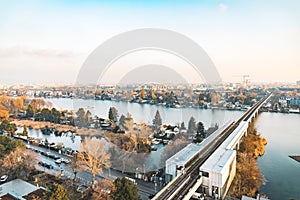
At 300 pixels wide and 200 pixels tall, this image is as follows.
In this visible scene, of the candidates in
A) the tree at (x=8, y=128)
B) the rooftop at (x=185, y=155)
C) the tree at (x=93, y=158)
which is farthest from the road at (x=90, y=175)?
the tree at (x=8, y=128)

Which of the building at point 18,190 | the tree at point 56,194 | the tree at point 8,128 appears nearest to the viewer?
the tree at point 56,194

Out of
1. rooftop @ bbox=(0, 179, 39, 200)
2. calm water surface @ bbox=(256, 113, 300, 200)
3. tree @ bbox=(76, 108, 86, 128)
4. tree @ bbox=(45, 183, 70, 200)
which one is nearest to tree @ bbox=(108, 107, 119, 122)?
tree @ bbox=(76, 108, 86, 128)

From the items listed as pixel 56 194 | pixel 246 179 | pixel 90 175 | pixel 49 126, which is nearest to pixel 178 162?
pixel 246 179

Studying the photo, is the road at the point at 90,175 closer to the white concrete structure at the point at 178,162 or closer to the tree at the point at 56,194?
the white concrete structure at the point at 178,162

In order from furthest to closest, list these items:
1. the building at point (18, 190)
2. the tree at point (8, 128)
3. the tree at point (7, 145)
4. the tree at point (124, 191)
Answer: the tree at point (8, 128), the tree at point (7, 145), the building at point (18, 190), the tree at point (124, 191)

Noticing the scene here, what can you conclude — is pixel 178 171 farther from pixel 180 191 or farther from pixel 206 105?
pixel 206 105

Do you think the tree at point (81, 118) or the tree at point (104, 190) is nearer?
the tree at point (104, 190)

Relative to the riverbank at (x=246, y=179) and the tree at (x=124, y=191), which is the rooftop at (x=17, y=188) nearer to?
the tree at (x=124, y=191)

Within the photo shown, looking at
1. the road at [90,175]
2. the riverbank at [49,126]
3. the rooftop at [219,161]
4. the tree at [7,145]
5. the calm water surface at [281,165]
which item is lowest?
the calm water surface at [281,165]

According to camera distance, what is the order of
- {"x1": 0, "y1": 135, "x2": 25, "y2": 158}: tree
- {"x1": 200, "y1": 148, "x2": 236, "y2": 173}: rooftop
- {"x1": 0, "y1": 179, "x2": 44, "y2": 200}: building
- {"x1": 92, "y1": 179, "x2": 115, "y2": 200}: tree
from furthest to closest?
1. {"x1": 0, "y1": 135, "x2": 25, "y2": 158}: tree
2. {"x1": 200, "y1": 148, "x2": 236, "y2": 173}: rooftop
3. {"x1": 0, "y1": 179, "x2": 44, "y2": 200}: building
4. {"x1": 92, "y1": 179, "x2": 115, "y2": 200}: tree

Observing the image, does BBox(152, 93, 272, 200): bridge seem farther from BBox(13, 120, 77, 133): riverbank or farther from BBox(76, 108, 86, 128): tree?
BBox(13, 120, 77, 133): riverbank

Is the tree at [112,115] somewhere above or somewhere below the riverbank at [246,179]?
above
